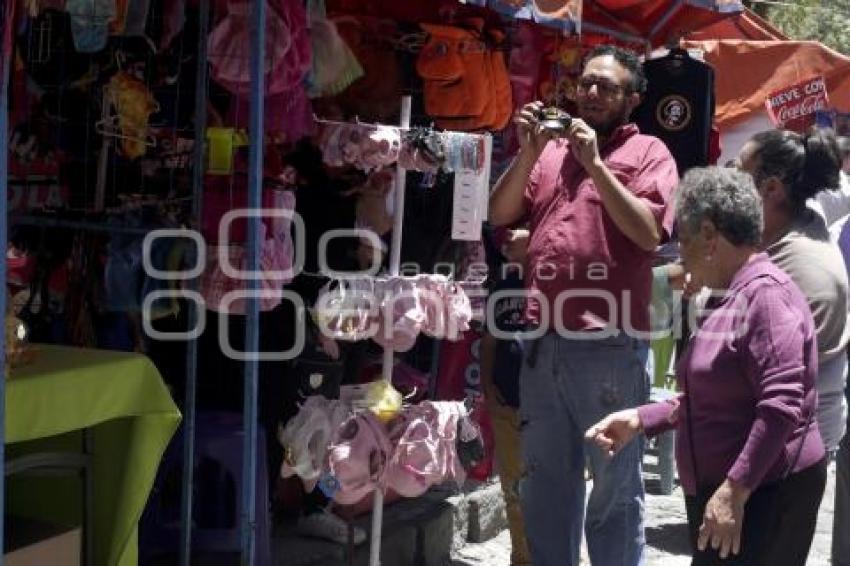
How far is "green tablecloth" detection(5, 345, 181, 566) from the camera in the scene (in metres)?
3.00

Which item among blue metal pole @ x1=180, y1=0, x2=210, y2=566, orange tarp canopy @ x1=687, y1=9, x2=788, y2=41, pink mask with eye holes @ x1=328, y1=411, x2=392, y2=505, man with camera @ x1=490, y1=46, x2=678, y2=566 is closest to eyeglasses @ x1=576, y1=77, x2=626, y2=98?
man with camera @ x1=490, y1=46, x2=678, y2=566

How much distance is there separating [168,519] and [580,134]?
2.15 m

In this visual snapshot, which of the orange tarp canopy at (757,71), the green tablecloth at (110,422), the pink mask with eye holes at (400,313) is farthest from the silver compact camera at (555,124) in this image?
the orange tarp canopy at (757,71)

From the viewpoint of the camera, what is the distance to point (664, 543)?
588 centimetres

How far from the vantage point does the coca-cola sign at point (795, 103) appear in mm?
8812

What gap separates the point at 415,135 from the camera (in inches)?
165

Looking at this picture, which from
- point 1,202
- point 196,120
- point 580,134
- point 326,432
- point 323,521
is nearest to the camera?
point 1,202

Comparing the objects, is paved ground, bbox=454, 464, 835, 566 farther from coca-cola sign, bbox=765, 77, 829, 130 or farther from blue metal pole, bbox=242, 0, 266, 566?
coca-cola sign, bbox=765, 77, 829, 130

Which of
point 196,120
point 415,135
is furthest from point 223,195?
point 415,135

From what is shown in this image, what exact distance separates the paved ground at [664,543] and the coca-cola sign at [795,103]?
10.7ft

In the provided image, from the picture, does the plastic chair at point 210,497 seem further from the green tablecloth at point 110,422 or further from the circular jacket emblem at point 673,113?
the circular jacket emblem at point 673,113

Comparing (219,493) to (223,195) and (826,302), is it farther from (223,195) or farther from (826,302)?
(826,302)

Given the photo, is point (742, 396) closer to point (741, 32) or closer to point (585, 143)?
point (585, 143)

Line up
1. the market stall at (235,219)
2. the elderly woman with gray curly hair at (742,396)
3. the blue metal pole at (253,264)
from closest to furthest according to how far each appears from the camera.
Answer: the elderly woman with gray curly hair at (742,396)
the blue metal pole at (253,264)
the market stall at (235,219)
